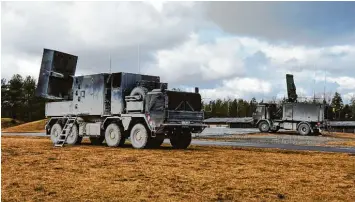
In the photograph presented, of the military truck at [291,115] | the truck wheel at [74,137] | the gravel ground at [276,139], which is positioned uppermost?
the military truck at [291,115]

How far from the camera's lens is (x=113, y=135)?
1802 cm

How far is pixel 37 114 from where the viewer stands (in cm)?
8106

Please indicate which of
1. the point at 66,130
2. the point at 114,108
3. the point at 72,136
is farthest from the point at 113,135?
the point at 72,136

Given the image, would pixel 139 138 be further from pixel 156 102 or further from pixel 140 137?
pixel 156 102

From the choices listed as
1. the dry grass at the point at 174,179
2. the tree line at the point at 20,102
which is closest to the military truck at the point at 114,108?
the dry grass at the point at 174,179

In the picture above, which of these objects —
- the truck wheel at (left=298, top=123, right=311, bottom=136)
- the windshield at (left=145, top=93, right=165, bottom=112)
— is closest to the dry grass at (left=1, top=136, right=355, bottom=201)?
the windshield at (left=145, top=93, right=165, bottom=112)

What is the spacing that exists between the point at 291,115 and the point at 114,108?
69.7 feet

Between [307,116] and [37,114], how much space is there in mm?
59582

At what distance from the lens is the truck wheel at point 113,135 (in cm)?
1772

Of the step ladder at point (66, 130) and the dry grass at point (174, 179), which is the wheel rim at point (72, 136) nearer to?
the step ladder at point (66, 130)

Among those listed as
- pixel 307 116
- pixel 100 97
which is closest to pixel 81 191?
pixel 100 97

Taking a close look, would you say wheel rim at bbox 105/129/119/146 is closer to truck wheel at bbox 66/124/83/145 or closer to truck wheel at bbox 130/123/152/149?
truck wheel at bbox 130/123/152/149

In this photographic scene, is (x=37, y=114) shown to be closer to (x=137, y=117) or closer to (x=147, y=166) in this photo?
(x=137, y=117)

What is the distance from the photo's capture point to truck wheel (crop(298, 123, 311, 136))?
112ft
